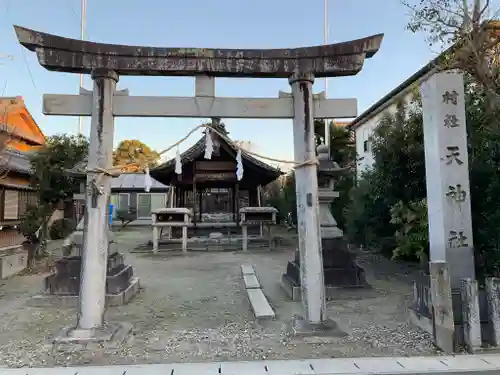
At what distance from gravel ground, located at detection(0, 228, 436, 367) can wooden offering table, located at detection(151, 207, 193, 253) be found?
485 cm

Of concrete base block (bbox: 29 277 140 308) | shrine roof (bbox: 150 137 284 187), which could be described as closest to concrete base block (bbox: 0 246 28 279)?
concrete base block (bbox: 29 277 140 308)

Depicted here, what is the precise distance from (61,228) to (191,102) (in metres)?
16.5

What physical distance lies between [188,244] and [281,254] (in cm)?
426

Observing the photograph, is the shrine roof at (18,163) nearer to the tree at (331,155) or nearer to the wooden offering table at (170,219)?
the wooden offering table at (170,219)

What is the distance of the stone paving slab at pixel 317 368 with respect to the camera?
373 centimetres

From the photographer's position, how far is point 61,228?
61.3ft

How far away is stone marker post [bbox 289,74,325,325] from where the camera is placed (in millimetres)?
4922

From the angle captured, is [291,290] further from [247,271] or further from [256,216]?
[256,216]

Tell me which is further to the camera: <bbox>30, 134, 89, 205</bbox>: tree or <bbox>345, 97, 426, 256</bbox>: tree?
<bbox>30, 134, 89, 205</bbox>: tree

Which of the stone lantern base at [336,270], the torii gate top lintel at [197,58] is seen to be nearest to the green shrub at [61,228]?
the stone lantern base at [336,270]

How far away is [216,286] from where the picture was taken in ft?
27.8

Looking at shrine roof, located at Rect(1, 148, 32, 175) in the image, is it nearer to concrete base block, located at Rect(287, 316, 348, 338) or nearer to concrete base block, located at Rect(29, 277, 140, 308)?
concrete base block, located at Rect(29, 277, 140, 308)

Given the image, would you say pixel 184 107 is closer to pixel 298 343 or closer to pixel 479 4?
pixel 298 343

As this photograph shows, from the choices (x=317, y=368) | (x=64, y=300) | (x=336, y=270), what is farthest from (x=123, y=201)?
(x=317, y=368)
